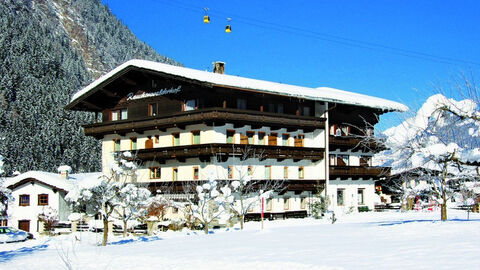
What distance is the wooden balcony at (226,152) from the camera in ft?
153

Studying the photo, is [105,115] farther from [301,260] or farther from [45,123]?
[45,123]

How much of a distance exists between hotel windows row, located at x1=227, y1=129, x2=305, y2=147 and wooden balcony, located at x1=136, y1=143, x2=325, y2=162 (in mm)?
1246

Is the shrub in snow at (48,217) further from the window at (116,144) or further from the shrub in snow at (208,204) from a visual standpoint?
the shrub in snow at (208,204)

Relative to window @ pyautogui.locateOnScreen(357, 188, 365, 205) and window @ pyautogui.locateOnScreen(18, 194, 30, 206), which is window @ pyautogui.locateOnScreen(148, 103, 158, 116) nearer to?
window @ pyautogui.locateOnScreen(18, 194, 30, 206)

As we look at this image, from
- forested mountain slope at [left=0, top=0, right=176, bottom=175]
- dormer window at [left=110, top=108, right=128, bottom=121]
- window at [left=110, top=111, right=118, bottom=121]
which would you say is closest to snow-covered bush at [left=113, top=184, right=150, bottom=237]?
dormer window at [left=110, top=108, right=128, bottom=121]

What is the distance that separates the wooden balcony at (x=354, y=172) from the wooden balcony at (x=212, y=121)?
167 inches

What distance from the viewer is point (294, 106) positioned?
2120 inches

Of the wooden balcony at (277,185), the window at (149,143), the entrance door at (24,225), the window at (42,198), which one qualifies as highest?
the window at (149,143)

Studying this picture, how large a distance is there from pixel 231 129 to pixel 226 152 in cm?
272

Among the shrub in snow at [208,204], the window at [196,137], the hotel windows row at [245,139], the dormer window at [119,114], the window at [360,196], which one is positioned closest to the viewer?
the shrub in snow at [208,204]

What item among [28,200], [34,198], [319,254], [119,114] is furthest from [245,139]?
[319,254]

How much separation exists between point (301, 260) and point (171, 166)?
33.4 metres

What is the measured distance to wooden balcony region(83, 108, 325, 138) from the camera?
1841 inches

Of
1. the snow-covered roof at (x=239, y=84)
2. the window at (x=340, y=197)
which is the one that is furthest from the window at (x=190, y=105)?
the window at (x=340, y=197)
